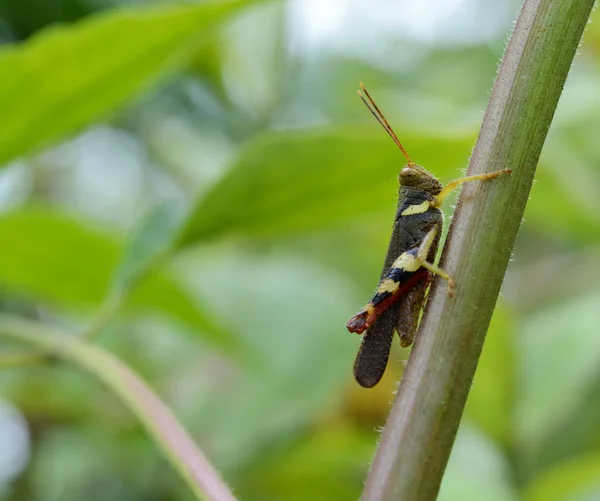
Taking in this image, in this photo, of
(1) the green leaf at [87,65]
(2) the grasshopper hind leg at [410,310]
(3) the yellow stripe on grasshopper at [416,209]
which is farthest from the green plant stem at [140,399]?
(3) the yellow stripe on grasshopper at [416,209]

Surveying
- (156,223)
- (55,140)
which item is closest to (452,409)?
(156,223)

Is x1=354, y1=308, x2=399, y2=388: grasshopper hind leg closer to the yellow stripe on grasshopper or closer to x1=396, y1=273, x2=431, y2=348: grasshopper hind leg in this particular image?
x1=396, y1=273, x2=431, y2=348: grasshopper hind leg

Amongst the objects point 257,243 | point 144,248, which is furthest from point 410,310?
point 257,243

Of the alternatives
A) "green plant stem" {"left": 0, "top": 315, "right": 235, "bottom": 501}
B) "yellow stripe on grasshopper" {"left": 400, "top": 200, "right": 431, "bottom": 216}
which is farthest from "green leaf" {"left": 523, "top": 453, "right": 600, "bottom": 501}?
"green plant stem" {"left": 0, "top": 315, "right": 235, "bottom": 501}

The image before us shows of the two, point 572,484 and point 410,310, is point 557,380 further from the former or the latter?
point 410,310

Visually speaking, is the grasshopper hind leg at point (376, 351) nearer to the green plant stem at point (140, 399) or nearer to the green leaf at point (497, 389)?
the green plant stem at point (140, 399)

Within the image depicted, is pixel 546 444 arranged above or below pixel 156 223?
Answer: below

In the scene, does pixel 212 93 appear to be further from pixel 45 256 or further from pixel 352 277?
pixel 45 256
